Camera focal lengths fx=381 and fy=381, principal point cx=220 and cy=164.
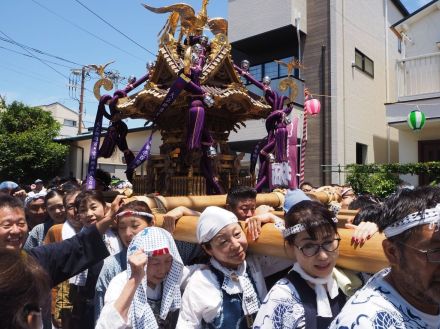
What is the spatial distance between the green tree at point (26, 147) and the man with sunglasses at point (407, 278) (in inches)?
672

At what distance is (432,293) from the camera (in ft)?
3.83

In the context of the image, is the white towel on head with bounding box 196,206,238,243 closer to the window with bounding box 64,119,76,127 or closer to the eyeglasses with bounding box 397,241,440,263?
the eyeglasses with bounding box 397,241,440,263

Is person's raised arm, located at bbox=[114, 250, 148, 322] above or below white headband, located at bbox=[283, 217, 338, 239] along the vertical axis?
below

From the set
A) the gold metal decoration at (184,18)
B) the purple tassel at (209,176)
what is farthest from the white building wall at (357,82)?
the purple tassel at (209,176)

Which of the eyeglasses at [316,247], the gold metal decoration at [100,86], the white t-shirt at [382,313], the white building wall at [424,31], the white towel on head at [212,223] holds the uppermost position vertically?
Result: the white building wall at [424,31]

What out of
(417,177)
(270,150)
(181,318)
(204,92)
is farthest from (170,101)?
(417,177)

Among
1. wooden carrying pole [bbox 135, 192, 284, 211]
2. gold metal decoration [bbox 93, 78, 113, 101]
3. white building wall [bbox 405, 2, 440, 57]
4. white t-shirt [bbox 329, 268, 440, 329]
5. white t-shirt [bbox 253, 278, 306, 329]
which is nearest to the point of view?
white t-shirt [bbox 329, 268, 440, 329]

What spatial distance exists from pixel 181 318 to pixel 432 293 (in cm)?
119

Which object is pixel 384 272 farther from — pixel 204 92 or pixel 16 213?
pixel 204 92

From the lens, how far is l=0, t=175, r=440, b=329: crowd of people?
1.18 meters

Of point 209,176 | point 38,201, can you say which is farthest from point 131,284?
point 38,201

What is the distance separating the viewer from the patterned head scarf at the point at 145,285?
1.89m

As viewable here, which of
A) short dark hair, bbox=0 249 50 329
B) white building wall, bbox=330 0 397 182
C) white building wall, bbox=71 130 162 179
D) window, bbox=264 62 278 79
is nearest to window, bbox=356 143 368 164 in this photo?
white building wall, bbox=330 0 397 182

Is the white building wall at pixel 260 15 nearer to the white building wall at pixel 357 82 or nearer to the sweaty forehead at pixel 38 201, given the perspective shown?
the white building wall at pixel 357 82
